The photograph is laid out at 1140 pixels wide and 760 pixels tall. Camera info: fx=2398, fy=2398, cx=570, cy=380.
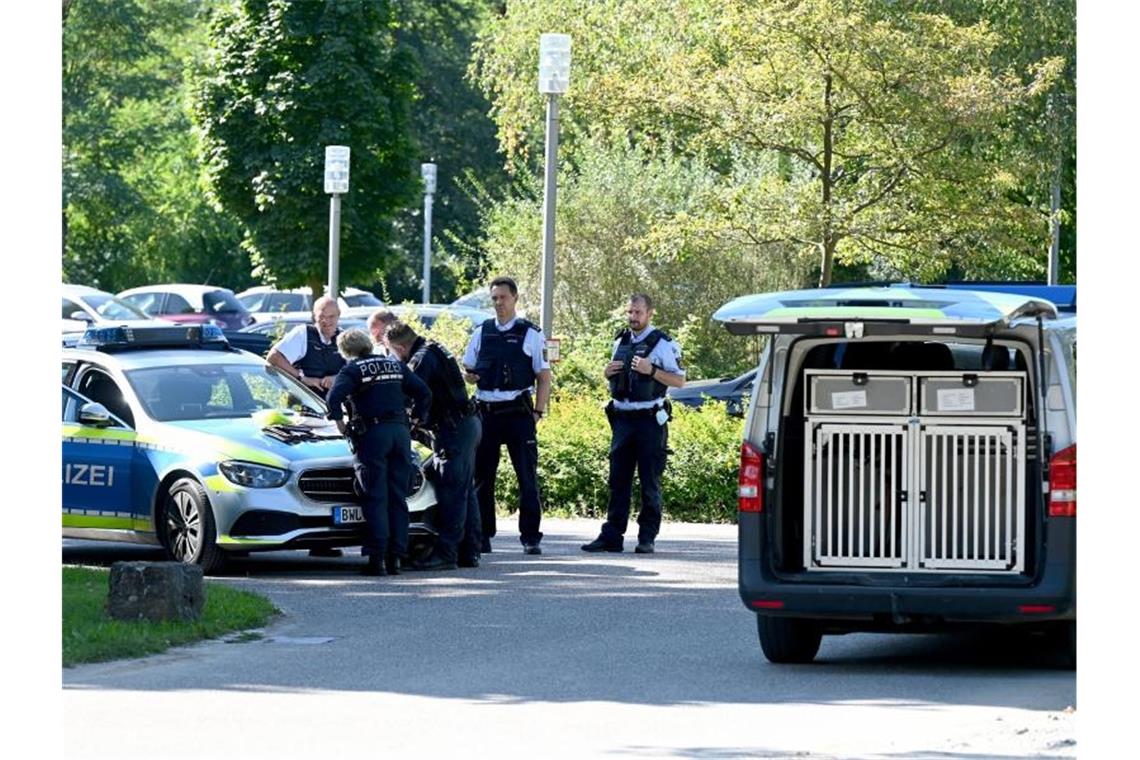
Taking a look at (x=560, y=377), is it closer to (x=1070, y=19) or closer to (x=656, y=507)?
(x=656, y=507)

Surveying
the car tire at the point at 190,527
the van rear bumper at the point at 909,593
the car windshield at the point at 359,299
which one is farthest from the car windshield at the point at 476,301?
the van rear bumper at the point at 909,593

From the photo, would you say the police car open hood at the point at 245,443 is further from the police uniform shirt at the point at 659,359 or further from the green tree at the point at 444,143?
the green tree at the point at 444,143

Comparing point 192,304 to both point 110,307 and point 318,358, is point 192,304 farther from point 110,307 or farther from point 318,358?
point 318,358

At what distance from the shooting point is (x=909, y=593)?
38.0 ft

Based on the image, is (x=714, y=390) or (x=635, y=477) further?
(x=714, y=390)

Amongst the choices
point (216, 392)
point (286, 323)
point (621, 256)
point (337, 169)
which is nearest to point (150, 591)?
point (216, 392)

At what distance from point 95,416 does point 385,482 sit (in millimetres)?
2215

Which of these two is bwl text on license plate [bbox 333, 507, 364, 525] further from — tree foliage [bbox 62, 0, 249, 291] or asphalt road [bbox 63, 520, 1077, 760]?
tree foliage [bbox 62, 0, 249, 291]

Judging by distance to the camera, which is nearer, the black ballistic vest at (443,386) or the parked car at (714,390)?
the black ballistic vest at (443,386)

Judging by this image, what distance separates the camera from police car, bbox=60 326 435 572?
629 inches

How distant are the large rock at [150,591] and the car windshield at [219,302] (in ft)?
109

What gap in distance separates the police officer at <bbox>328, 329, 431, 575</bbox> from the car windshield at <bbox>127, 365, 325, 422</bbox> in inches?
50.6

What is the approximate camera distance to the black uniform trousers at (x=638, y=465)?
57.4ft
